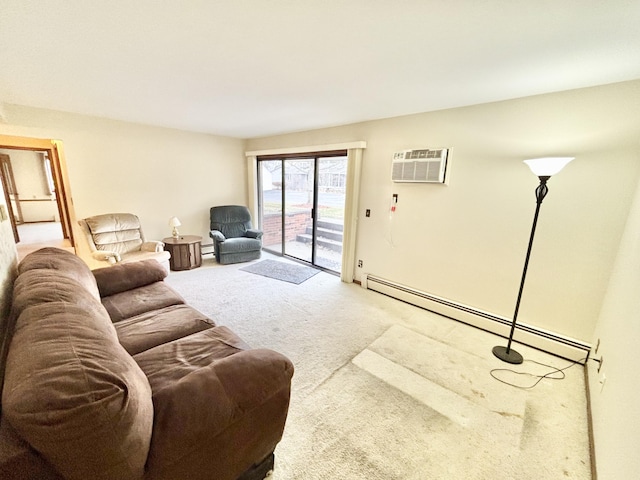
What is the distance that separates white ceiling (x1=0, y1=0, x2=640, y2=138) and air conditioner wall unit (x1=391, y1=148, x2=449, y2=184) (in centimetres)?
47

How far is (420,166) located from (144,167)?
401 cm

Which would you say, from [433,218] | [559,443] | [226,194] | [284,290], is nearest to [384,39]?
[433,218]

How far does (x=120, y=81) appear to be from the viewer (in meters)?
2.13

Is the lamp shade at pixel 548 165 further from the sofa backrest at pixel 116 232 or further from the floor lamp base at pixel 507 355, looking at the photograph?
the sofa backrest at pixel 116 232

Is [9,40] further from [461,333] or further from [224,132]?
[461,333]

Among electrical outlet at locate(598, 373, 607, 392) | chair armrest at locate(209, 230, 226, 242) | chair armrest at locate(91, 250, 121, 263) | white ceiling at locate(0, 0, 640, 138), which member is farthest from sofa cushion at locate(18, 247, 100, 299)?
electrical outlet at locate(598, 373, 607, 392)

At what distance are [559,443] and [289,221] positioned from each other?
4340mm

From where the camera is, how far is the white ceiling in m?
1.19

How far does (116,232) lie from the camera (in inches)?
143

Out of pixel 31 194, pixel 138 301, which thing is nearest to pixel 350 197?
pixel 138 301

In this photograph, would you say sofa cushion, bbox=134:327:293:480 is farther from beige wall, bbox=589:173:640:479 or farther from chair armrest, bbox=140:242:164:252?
chair armrest, bbox=140:242:164:252

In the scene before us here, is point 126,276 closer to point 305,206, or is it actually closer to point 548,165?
point 305,206

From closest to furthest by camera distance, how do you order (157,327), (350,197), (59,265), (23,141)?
(59,265) → (157,327) → (23,141) → (350,197)

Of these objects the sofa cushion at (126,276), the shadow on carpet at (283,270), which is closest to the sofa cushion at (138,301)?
the sofa cushion at (126,276)
